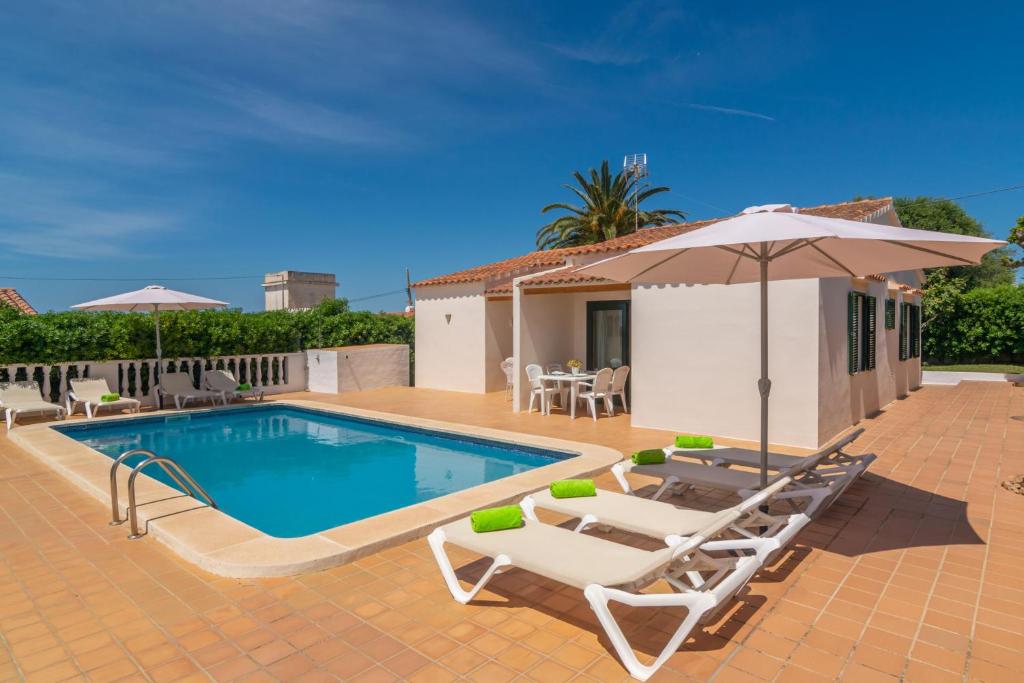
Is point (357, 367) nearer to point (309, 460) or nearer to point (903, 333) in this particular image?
point (309, 460)

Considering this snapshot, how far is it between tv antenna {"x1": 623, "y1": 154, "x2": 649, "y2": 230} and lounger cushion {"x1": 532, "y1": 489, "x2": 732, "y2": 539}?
24.7 m

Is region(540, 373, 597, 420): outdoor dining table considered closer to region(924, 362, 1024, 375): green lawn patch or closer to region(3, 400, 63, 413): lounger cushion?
region(3, 400, 63, 413): lounger cushion

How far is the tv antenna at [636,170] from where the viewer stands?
1074 inches

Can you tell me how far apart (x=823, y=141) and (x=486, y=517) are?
97.6 ft

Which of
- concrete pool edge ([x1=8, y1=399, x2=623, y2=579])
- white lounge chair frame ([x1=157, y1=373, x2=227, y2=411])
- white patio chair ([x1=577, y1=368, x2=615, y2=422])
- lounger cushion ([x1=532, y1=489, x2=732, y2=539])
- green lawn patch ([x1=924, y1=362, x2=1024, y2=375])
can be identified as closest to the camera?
lounger cushion ([x1=532, y1=489, x2=732, y2=539])

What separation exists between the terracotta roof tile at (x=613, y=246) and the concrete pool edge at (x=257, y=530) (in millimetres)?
7469

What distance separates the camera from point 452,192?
36.8 metres

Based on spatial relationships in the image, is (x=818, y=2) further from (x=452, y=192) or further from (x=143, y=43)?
(x=452, y=192)

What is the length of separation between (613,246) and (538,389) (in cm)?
436

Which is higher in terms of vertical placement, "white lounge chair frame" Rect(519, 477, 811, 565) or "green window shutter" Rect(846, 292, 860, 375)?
"green window shutter" Rect(846, 292, 860, 375)

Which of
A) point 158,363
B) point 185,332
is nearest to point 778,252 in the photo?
point 158,363

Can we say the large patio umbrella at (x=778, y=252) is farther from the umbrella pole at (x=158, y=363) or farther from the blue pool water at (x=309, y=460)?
the umbrella pole at (x=158, y=363)

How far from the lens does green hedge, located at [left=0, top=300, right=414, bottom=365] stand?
41.4 ft

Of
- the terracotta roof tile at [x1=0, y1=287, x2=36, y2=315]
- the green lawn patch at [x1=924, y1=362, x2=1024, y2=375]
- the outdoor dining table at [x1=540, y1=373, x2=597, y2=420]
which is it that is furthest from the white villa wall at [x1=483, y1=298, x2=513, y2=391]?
the green lawn patch at [x1=924, y1=362, x2=1024, y2=375]
